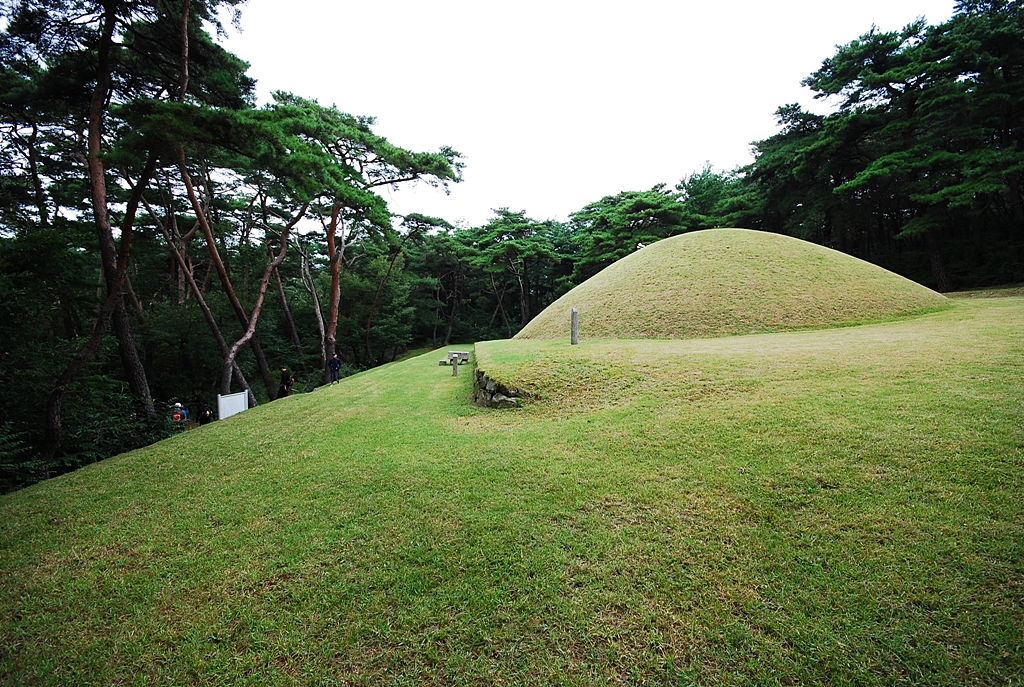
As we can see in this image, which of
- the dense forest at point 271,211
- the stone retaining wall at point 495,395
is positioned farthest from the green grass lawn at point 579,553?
the dense forest at point 271,211

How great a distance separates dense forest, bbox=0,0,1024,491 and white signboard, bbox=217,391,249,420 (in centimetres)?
125

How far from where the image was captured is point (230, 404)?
10.4m

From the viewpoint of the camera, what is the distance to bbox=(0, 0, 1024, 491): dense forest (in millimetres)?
6824

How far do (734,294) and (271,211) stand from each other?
19567 mm

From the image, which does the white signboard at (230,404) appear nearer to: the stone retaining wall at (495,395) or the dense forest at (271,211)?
the dense forest at (271,211)

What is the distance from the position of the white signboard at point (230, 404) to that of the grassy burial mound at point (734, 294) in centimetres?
1095

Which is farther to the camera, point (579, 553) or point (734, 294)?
point (734, 294)

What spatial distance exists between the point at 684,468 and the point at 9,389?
10.1m

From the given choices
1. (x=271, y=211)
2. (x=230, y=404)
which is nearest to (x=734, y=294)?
(x=230, y=404)

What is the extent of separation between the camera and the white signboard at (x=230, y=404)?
10.0 metres

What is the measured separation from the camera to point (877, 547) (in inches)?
99.5

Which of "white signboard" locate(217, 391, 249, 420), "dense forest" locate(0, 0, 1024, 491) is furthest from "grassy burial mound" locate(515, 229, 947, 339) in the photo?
"white signboard" locate(217, 391, 249, 420)

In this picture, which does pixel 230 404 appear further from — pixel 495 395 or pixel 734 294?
pixel 734 294

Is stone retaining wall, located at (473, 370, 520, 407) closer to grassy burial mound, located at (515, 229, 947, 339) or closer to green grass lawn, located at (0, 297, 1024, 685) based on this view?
green grass lawn, located at (0, 297, 1024, 685)
